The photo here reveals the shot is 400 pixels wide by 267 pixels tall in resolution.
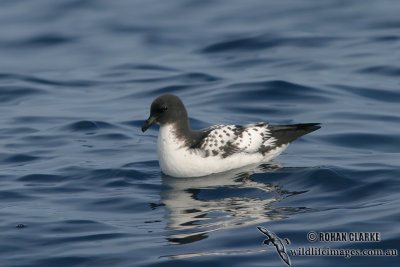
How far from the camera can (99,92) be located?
1903 cm

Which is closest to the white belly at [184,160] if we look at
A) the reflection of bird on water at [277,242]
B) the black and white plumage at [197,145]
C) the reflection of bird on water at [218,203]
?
the black and white plumage at [197,145]

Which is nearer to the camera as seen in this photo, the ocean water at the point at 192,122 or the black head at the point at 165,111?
the ocean water at the point at 192,122

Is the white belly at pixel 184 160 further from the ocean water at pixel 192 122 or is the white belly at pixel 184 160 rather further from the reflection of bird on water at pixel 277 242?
the reflection of bird on water at pixel 277 242

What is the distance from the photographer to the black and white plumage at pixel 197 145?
40.6 ft

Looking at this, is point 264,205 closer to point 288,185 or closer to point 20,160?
point 288,185

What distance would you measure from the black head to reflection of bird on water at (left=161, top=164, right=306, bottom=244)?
0.88 meters

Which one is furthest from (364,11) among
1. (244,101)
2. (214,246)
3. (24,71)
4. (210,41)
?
(214,246)

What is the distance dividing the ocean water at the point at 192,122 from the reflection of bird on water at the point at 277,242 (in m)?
0.07

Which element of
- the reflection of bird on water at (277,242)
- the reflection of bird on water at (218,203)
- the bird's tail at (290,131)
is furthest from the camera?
the bird's tail at (290,131)

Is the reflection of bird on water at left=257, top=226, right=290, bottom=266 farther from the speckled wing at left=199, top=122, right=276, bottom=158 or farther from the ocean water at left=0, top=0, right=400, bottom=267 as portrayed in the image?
the speckled wing at left=199, top=122, right=276, bottom=158

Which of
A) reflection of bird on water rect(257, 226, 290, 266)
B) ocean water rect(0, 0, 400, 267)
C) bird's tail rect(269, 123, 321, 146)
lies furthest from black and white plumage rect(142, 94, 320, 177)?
reflection of bird on water rect(257, 226, 290, 266)

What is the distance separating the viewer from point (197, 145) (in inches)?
491

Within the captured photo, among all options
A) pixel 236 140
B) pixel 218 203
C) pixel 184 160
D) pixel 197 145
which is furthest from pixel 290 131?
pixel 218 203

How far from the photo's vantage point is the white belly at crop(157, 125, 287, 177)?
40.5ft
